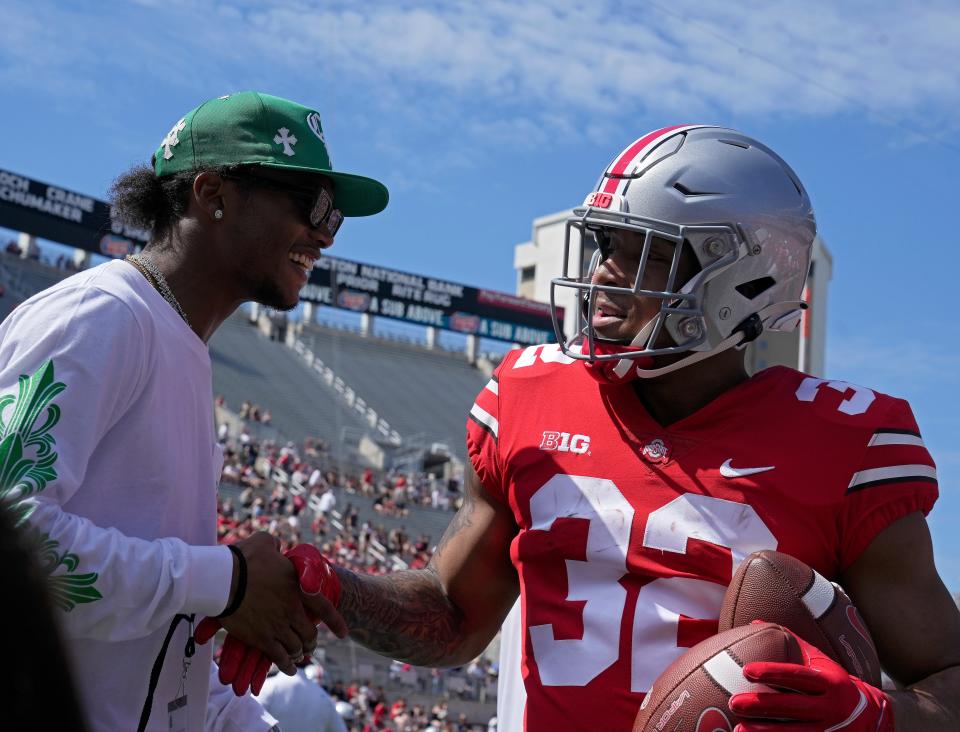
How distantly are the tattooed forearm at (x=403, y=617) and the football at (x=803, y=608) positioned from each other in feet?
2.90

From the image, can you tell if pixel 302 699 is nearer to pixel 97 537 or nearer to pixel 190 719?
pixel 190 719

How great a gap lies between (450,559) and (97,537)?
1.00 meters

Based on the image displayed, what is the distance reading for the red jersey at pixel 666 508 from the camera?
2.59 metres

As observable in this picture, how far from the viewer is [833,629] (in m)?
2.40

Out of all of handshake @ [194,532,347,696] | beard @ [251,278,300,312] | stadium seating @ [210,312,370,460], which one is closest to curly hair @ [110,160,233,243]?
beard @ [251,278,300,312]

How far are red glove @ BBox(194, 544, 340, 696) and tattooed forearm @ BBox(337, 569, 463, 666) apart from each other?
0.19 m

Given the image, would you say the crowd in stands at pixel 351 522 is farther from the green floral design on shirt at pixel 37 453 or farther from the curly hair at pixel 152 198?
the green floral design on shirt at pixel 37 453

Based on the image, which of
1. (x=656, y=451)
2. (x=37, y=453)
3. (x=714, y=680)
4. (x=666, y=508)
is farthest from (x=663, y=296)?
(x=37, y=453)

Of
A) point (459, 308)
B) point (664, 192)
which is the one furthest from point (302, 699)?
point (459, 308)

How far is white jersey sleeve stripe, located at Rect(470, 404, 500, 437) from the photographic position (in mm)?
3037

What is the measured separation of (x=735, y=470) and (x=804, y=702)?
616 millimetres

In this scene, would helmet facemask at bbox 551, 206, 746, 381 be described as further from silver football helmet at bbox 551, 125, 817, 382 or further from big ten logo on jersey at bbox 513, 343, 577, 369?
big ten logo on jersey at bbox 513, 343, 577, 369

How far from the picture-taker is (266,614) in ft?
8.77

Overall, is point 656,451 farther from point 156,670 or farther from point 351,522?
point 351,522
